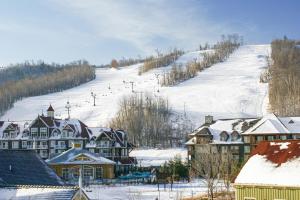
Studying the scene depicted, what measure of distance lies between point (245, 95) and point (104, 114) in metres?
34.4

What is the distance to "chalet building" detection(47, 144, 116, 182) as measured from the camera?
168 ft

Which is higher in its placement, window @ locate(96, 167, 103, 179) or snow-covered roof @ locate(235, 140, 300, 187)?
snow-covered roof @ locate(235, 140, 300, 187)

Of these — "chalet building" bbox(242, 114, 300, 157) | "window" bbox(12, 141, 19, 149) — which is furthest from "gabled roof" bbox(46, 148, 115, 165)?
"window" bbox(12, 141, 19, 149)

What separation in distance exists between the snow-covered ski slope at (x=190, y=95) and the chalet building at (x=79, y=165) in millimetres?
54735

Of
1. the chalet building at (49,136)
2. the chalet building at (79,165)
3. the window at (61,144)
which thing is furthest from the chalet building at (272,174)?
the window at (61,144)

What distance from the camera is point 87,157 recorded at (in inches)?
2051

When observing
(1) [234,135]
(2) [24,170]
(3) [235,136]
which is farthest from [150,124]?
(2) [24,170]

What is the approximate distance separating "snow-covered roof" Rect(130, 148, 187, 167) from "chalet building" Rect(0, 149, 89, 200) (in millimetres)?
47269

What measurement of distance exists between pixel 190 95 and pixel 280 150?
112 meters

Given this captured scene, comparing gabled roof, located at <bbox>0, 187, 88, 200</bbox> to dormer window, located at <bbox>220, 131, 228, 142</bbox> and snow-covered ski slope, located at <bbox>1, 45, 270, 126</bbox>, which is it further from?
snow-covered ski slope, located at <bbox>1, 45, 270, 126</bbox>

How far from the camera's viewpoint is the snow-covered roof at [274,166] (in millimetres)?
20609

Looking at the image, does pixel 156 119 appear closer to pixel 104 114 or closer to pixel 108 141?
pixel 104 114

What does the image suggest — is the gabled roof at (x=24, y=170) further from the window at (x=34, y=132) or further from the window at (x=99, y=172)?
the window at (x=34, y=132)

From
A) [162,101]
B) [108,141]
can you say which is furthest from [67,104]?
[108,141]
